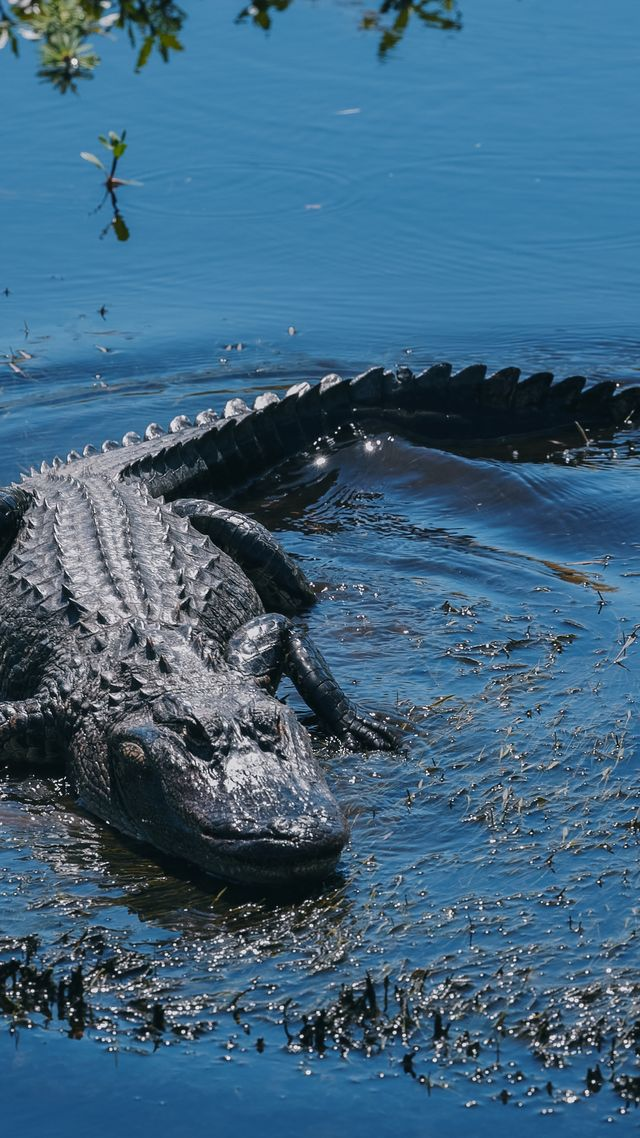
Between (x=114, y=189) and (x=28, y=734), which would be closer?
(x=28, y=734)

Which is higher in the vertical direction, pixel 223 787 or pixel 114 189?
pixel 114 189

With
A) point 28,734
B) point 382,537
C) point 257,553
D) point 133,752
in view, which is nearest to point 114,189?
point 382,537

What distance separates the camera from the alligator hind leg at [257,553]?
21.9 feet

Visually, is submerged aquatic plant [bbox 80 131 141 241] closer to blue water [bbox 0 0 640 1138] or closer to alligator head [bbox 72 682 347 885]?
blue water [bbox 0 0 640 1138]

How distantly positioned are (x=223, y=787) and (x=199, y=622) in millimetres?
1366

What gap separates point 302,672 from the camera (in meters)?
5.56

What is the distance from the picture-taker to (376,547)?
7.16 metres

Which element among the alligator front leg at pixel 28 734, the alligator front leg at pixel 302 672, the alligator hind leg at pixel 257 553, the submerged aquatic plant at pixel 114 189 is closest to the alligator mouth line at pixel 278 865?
the alligator front leg at pixel 302 672

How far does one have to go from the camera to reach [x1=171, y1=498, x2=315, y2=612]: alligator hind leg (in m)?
6.68

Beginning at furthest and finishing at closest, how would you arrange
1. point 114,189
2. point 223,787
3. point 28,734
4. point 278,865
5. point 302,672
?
point 114,189, point 302,672, point 28,734, point 223,787, point 278,865

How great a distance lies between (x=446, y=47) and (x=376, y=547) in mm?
6909

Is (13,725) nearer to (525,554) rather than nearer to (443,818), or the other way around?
(443,818)

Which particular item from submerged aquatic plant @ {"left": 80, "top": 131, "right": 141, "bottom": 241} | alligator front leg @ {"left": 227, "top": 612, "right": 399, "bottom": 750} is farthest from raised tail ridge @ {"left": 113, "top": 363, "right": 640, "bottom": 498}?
submerged aquatic plant @ {"left": 80, "top": 131, "right": 141, "bottom": 241}

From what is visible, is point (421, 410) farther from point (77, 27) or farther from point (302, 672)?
point (302, 672)
